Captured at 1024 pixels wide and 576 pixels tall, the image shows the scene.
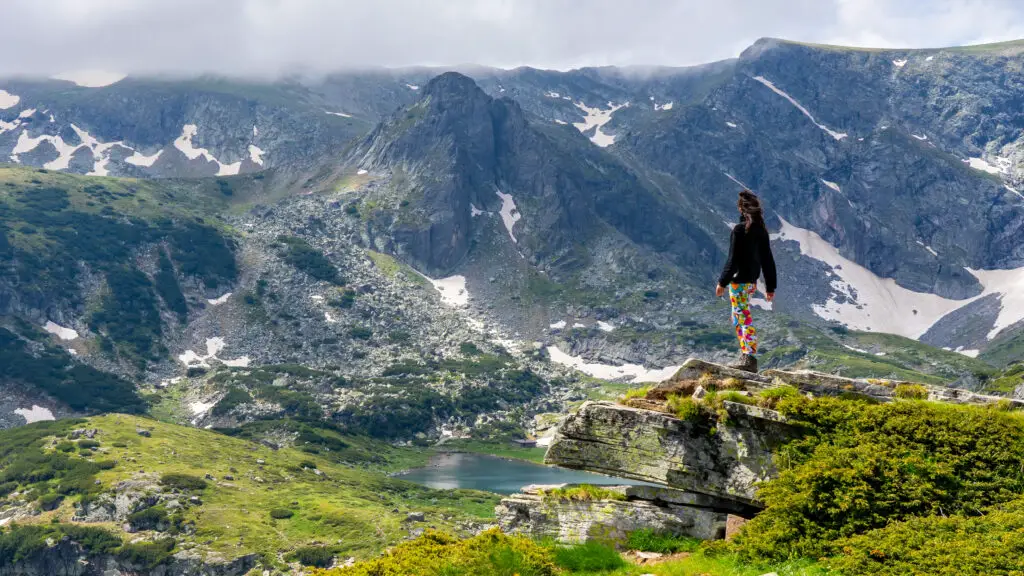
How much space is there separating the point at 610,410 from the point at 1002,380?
184 m

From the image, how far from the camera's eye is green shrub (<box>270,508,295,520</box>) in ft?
479

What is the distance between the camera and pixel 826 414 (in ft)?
59.1

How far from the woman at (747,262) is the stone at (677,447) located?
3.23 m

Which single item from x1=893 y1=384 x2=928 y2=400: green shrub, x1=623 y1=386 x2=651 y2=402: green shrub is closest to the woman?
x1=623 y1=386 x2=651 y2=402: green shrub

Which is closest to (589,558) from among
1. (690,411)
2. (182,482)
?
(690,411)

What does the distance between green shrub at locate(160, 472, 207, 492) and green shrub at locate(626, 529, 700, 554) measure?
153m

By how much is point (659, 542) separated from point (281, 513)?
143m

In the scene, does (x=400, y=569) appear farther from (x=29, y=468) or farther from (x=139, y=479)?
(x=29, y=468)

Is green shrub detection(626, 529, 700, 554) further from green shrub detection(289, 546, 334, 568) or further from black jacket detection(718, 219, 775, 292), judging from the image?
green shrub detection(289, 546, 334, 568)

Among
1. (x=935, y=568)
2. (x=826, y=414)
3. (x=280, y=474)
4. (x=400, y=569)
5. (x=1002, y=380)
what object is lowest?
(x=280, y=474)

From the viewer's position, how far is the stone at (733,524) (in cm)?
1744

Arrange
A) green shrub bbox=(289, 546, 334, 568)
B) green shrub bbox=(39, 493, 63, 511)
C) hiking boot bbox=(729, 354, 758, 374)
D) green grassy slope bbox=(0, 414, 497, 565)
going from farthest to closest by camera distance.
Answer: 1. green shrub bbox=(39, 493, 63, 511)
2. green grassy slope bbox=(0, 414, 497, 565)
3. green shrub bbox=(289, 546, 334, 568)
4. hiking boot bbox=(729, 354, 758, 374)

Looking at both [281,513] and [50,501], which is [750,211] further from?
[50,501]

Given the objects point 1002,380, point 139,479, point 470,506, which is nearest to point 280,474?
point 139,479
